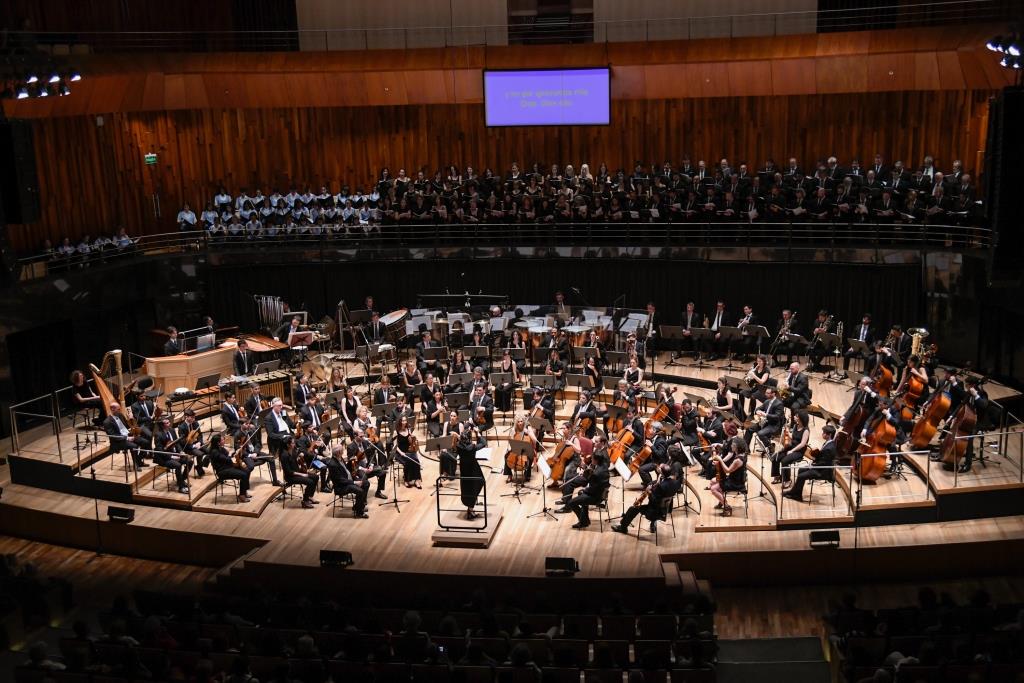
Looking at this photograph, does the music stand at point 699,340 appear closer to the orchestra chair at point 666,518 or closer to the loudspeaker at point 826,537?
the orchestra chair at point 666,518

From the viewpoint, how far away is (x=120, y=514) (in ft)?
43.5

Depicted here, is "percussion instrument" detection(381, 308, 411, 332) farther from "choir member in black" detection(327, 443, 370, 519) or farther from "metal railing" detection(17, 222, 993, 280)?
"choir member in black" detection(327, 443, 370, 519)

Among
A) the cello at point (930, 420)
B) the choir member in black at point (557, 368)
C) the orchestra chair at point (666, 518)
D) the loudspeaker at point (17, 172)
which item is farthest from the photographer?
the choir member in black at point (557, 368)

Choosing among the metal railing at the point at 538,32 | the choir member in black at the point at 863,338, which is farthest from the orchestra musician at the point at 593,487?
the metal railing at the point at 538,32

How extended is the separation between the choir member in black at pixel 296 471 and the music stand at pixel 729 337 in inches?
276

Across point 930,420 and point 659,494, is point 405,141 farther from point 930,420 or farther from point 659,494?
point 930,420

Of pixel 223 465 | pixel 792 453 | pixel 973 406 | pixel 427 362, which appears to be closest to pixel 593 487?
pixel 792 453

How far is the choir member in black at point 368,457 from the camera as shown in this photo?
1327 centimetres

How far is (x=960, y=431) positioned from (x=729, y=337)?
531 cm

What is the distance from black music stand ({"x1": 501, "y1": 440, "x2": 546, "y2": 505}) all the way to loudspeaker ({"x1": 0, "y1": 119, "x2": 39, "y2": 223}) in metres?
6.10

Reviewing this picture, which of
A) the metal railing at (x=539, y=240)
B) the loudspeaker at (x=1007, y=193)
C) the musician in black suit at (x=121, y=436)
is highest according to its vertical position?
the loudspeaker at (x=1007, y=193)

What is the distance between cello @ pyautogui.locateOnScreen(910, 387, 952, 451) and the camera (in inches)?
505

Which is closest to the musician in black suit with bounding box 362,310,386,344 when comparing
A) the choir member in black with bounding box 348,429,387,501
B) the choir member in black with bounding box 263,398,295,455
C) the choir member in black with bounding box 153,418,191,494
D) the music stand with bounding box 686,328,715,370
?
the choir member in black with bounding box 263,398,295,455

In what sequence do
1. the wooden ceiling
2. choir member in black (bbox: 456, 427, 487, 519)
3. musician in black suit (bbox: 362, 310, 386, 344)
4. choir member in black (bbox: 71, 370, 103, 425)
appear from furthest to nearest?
the wooden ceiling
musician in black suit (bbox: 362, 310, 386, 344)
choir member in black (bbox: 71, 370, 103, 425)
choir member in black (bbox: 456, 427, 487, 519)
